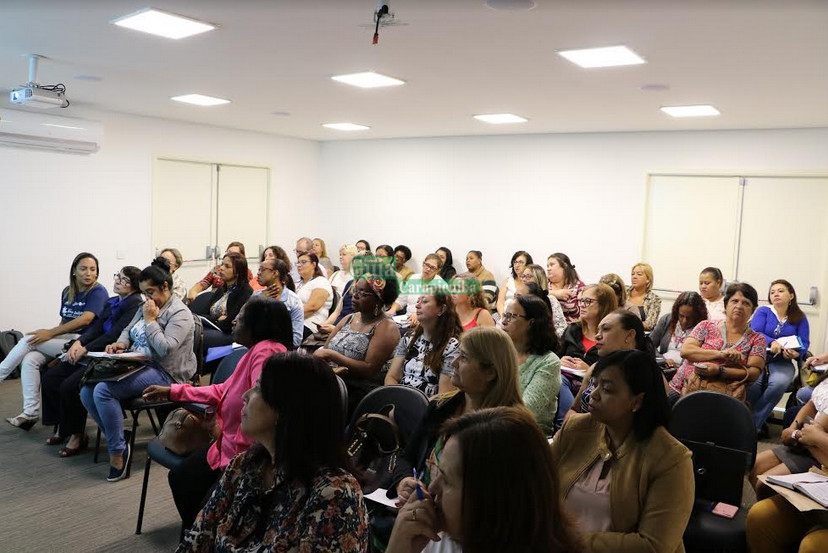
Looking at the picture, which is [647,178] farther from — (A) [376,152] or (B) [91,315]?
(B) [91,315]

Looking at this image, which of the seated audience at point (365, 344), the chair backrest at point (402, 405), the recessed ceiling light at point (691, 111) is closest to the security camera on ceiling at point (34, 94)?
the seated audience at point (365, 344)

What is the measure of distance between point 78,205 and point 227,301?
3.26 meters

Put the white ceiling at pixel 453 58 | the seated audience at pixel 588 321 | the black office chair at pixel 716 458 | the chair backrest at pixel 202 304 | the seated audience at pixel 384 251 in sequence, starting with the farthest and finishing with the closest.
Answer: the seated audience at pixel 384 251 → the chair backrest at pixel 202 304 → the seated audience at pixel 588 321 → the white ceiling at pixel 453 58 → the black office chair at pixel 716 458

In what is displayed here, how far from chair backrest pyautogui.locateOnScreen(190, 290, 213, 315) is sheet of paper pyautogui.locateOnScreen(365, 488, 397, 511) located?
4524 mm

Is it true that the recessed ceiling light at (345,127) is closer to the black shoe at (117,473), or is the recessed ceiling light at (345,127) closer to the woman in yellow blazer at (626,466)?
the black shoe at (117,473)

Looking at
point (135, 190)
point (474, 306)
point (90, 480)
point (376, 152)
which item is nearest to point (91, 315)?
point (90, 480)

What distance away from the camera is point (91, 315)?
17.5 feet

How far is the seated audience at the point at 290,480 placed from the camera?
1782 mm

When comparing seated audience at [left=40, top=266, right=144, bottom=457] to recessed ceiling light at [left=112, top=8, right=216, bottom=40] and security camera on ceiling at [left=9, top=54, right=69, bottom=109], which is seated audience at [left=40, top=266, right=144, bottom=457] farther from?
security camera on ceiling at [left=9, top=54, right=69, bottom=109]

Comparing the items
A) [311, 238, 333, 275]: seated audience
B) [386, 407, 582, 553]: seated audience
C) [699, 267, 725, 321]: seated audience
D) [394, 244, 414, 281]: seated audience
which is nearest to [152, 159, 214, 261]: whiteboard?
[311, 238, 333, 275]: seated audience

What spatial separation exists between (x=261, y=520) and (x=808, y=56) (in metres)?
4.36

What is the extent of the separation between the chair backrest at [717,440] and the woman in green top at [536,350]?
57cm

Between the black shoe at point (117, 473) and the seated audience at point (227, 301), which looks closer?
the black shoe at point (117, 473)

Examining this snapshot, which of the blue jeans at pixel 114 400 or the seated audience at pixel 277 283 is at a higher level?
the seated audience at pixel 277 283
